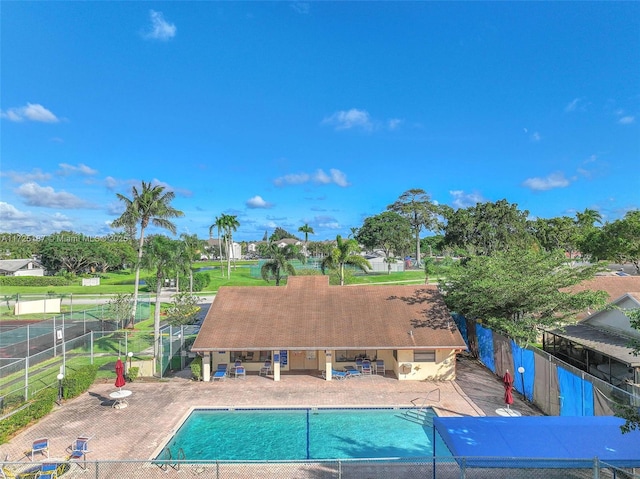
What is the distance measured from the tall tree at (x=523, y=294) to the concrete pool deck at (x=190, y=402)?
3.23 meters

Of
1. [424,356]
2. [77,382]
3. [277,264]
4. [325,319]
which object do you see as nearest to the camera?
[77,382]

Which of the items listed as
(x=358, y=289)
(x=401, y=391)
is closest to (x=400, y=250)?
(x=358, y=289)

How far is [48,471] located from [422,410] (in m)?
13.4

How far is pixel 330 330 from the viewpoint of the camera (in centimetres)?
2086

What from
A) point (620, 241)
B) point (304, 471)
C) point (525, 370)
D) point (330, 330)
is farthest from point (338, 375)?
point (620, 241)


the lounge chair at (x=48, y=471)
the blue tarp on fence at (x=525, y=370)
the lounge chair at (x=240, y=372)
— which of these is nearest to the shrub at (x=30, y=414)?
the lounge chair at (x=48, y=471)

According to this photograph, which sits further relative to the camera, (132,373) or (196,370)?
(196,370)

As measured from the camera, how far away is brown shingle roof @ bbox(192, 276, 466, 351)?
65.2ft

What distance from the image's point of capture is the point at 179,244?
2486 cm

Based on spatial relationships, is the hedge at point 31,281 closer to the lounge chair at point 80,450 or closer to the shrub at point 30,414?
the shrub at point 30,414

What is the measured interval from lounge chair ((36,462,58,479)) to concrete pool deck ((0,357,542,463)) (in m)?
1.59

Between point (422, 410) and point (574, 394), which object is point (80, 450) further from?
point (574, 394)

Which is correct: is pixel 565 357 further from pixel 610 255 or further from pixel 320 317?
pixel 610 255

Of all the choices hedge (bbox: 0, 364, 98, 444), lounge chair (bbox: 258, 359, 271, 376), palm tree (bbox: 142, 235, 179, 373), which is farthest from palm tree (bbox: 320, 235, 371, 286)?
hedge (bbox: 0, 364, 98, 444)
